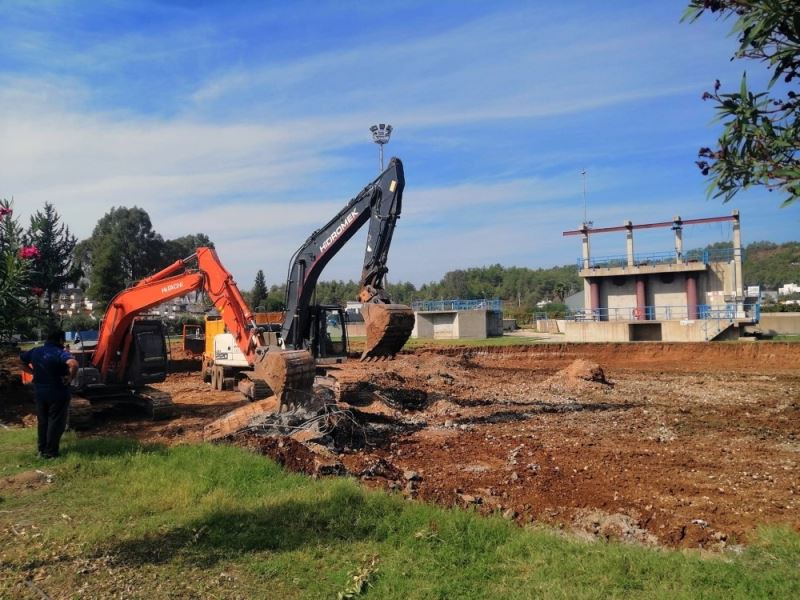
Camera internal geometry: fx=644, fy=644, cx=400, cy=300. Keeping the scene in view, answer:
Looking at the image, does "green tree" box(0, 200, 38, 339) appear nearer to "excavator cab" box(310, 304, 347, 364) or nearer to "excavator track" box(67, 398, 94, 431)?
"excavator track" box(67, 398, 94, 431)

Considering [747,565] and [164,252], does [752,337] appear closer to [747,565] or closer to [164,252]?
[747,565]

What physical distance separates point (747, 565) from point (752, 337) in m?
35.3

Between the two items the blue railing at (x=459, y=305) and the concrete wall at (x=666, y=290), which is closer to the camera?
the concrete wall at (x=666, y=290)

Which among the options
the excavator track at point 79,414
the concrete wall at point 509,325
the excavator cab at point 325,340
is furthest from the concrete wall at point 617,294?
the excavator track at point 79,414

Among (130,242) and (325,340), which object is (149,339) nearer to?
(325,340)

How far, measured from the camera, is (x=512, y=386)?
19.2 metres

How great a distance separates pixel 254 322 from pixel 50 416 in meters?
3.53

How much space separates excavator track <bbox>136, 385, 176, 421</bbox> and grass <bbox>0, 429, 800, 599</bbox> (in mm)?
6119

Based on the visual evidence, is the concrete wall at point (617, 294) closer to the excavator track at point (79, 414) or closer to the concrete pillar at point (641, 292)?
the concrete pillar at point (641, 292)

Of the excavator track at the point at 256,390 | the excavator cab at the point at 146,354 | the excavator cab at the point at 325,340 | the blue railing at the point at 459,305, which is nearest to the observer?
the excavator cab at the point at 146,354

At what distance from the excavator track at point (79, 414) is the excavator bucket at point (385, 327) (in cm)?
559

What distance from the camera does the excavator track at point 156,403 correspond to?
13641mm

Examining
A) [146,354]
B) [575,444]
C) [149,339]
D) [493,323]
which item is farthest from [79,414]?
[493,323]

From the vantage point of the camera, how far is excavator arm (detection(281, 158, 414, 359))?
43.2ft
